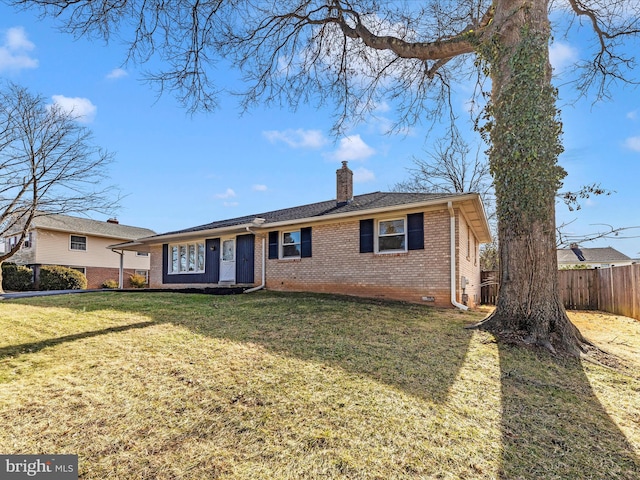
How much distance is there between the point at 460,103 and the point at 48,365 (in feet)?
43.5

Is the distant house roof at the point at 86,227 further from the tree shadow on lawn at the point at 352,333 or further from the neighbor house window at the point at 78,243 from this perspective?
the tree shadow on lawn at the point at 352,333

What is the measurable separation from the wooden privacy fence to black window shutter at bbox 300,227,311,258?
846 cm

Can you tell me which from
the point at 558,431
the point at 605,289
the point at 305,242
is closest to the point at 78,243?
the point at 305,242

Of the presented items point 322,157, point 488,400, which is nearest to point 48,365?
point 488,400

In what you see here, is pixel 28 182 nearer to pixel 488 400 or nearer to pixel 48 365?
pixel 48 365

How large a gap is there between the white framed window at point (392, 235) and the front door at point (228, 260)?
6.91m

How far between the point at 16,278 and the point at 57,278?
2374 mm

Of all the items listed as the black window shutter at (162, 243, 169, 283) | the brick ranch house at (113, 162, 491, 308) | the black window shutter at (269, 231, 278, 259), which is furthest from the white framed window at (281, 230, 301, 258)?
the black window shutter at (162, 243, 169, 283)

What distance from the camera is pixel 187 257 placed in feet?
57.5

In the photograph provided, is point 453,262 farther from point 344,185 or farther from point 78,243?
point 78,243

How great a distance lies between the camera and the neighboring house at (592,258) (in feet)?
106

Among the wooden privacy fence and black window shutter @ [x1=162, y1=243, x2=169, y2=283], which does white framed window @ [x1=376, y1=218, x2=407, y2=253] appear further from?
black window shutter @ [x1=162, y1=243, x2=169, y2=283]

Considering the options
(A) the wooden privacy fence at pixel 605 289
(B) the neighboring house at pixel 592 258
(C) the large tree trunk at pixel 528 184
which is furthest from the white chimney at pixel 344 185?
(B) the neighboring house at pixel 592 258

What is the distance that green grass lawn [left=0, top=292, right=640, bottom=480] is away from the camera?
2.52m
